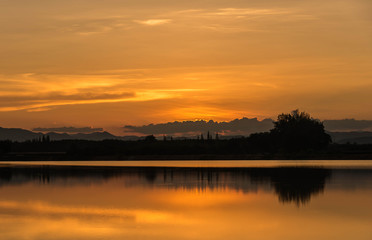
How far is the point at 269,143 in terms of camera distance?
467 feet

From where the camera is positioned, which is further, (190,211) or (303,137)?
(303,137)

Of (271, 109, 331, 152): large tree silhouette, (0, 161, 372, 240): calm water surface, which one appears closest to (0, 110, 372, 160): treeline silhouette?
(271, 109, 331, 152): large tree silhouette

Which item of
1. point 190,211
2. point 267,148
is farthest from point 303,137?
point 190,211

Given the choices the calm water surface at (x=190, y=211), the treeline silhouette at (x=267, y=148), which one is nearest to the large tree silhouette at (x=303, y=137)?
the treeline silhouette at (x=267, y=148)

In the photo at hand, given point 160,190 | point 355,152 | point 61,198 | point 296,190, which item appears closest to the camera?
point 61,198

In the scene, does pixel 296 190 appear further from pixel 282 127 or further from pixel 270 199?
pixel 282 127

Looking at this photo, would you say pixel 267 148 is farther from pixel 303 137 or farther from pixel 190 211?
pixel 190 211

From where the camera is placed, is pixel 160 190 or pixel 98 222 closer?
pixel 98 222

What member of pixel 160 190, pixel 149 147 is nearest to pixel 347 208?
pixel 160 190

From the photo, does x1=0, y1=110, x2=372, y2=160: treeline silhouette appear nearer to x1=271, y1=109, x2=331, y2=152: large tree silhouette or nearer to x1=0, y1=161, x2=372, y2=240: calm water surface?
x1=271, y1=109, x2=331, y2=152: large tree silhouette

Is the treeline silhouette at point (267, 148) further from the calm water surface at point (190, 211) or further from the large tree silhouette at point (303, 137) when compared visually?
the calm water surface at point (190, 211)

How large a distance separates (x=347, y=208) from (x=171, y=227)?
9628mm

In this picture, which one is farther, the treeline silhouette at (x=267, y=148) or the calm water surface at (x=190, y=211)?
the treeline silhouette at (x=267, y=148)

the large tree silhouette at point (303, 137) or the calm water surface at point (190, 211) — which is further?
the large tree silhouette at point (303, 137)
